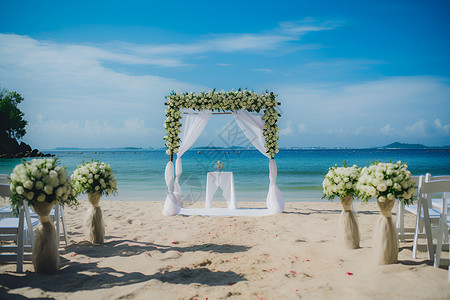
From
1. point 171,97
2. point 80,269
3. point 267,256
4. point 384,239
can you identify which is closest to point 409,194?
point 384,239

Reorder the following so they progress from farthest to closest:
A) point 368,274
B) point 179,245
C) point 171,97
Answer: point 171,97 < point 179,245 < point 368,274

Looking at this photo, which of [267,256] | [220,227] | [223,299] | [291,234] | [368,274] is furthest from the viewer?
[220,227]

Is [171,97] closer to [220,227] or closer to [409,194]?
[220,227]

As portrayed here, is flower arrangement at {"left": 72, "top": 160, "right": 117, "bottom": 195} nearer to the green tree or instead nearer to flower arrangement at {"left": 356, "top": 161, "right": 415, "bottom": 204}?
flower arrangement at {"left": 356, "top": 161, "right": 415, "bottom": 204}

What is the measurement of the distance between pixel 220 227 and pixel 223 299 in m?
3.12

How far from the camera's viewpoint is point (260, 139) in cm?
798

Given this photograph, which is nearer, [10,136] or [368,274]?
[368,274]

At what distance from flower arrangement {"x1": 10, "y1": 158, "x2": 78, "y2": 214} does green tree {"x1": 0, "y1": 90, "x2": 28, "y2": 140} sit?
142ft

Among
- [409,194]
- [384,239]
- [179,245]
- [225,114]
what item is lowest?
[179,245]

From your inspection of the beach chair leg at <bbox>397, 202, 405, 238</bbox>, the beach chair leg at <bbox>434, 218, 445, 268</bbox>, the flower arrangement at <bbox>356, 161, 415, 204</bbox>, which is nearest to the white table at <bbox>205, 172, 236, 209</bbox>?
the beach chair leg at <bbox>397, 202, 405, 238</bbox>

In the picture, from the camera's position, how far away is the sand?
10.2 feet

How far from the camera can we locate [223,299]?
2.99 meters

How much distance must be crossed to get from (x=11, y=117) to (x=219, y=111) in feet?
137

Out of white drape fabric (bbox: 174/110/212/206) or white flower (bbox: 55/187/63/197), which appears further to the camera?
white drape fabric (bbox: 174/110/212/206)
